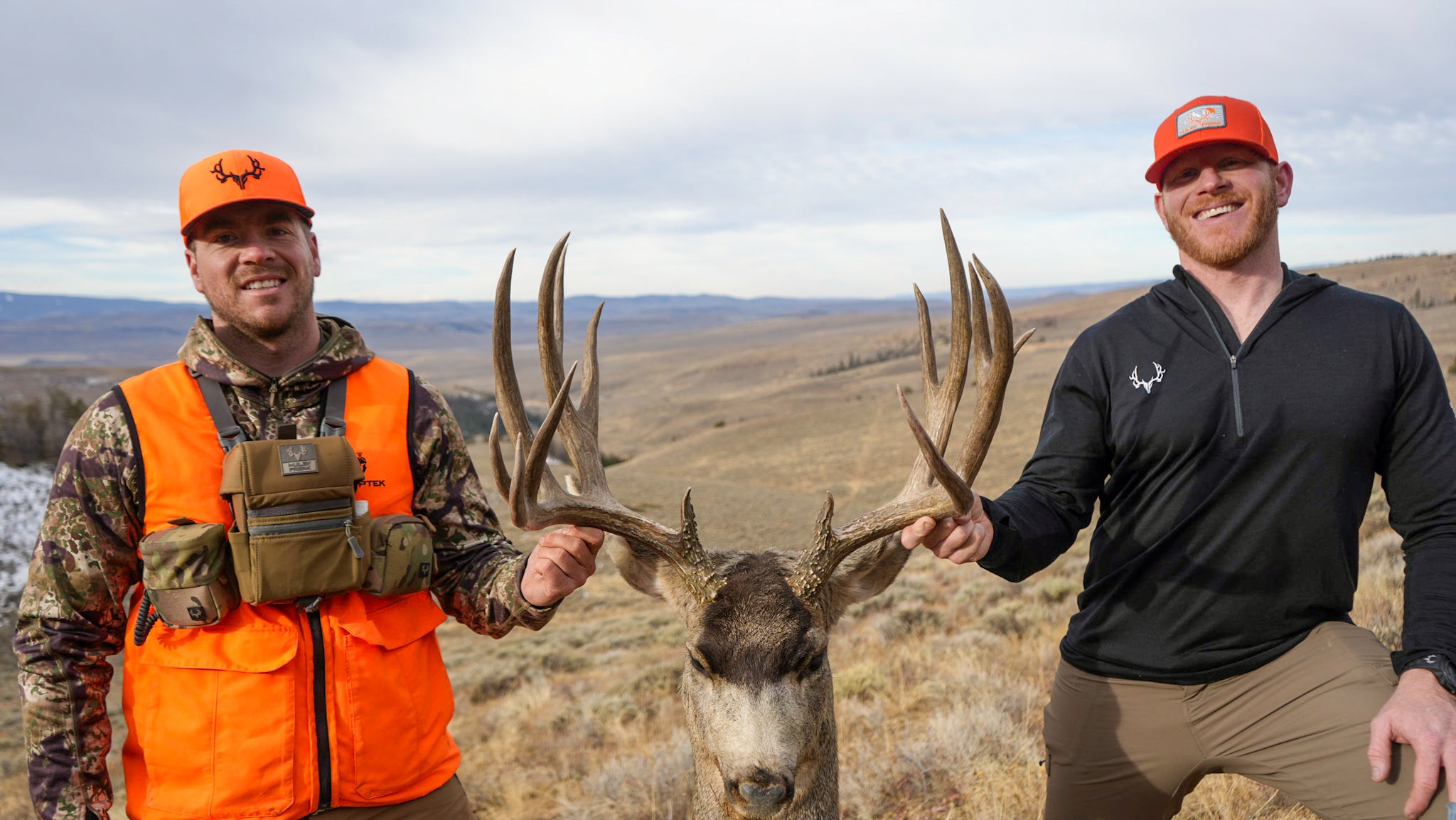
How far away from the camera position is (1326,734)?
314 centimetres

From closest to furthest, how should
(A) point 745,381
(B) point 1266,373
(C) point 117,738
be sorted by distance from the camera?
(B) point 1266,373 < (C) point 117,738 < (A) point 745,381

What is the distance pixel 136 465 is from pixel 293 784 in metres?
1.22

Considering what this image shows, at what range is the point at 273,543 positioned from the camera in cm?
305

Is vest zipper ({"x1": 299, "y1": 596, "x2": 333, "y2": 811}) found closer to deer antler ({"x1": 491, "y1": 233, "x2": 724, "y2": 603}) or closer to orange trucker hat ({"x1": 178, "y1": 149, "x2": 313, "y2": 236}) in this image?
deer antler ({"x1": 491, "y1": 233, "x2": 724, "y2": 603})

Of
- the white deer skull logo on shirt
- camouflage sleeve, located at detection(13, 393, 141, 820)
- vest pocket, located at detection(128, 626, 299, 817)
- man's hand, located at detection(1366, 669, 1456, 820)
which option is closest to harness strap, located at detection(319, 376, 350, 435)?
camouflage sleeve, located at detection(13, 393, 141, 820)

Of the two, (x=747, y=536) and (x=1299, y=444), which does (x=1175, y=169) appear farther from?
(x=747, y=536)

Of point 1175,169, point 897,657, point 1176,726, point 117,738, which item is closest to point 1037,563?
point 1176,726

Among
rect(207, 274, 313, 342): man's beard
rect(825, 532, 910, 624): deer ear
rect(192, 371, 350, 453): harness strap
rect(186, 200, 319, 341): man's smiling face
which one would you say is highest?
rect(186, 200, 319, 341): man's smiling face

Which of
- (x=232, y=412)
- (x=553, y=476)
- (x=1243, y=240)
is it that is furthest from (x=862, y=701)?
(x=232, y=412)

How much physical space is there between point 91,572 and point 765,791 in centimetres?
242

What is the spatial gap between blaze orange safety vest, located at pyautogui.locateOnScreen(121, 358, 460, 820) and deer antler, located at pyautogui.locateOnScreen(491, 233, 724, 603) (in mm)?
613

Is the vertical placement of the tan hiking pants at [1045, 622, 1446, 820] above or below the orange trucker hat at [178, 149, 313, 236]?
below

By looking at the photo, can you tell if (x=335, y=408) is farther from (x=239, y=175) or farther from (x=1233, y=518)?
(x=1233, y=518)

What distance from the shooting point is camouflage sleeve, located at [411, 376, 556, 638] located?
11.9 feet
